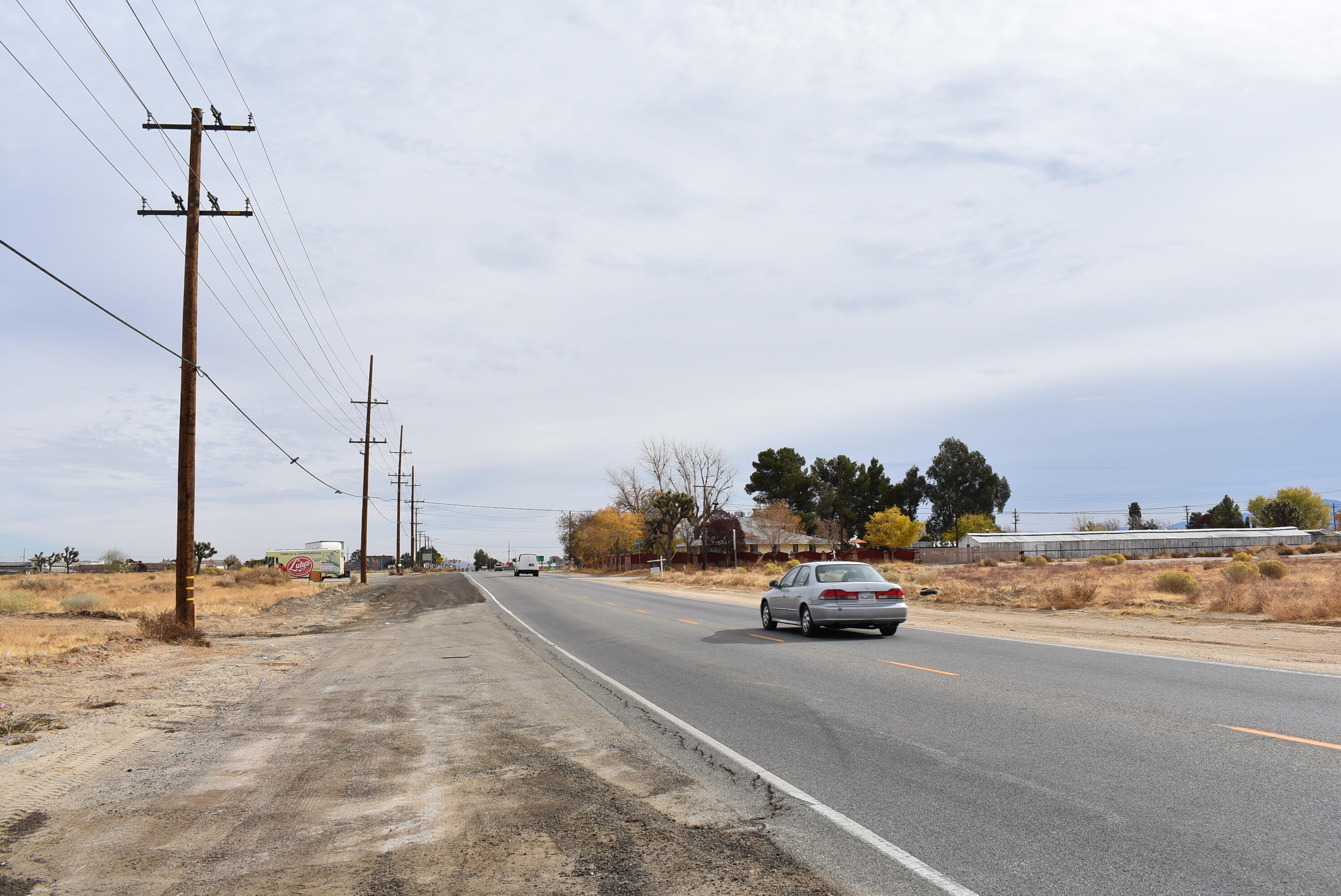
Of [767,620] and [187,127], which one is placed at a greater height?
[187,127]

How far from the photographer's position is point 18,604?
2916 centimetres

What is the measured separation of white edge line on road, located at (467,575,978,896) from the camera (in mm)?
4547

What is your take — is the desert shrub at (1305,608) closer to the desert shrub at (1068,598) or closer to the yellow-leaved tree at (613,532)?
the desert shrub at (1068,598)

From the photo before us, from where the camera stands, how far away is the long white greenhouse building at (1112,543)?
3839 inches

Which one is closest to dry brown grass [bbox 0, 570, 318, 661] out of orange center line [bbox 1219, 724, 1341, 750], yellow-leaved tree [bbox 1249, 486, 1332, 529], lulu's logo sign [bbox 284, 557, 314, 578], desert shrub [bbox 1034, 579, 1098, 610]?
lulu's logo sign [bbox 284, 557, 314, 578]

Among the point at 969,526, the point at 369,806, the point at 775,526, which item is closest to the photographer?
the point at 369,806

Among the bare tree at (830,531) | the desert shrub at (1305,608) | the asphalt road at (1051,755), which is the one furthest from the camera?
the bare tree at (830,531)

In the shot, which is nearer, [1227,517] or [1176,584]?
[1176,584]

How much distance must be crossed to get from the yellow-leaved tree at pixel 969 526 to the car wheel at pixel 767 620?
4143 inches

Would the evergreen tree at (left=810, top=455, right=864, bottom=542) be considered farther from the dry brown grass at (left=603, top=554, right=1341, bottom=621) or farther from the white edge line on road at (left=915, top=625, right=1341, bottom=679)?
the white edge line on road at (left=915, top=625, right=1341, bottom=679)

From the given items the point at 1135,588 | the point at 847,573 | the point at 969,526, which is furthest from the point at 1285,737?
the point at 969,526

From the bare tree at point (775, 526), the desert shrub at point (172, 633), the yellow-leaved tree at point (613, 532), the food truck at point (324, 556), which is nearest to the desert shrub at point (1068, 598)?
the desert shrub at point (172, 633)

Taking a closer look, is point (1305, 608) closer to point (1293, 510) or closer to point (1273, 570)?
point (1273, 570)

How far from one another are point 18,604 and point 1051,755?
3290cm
